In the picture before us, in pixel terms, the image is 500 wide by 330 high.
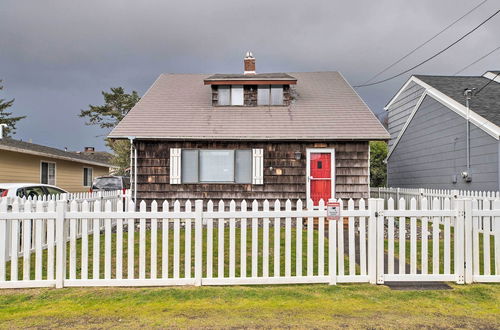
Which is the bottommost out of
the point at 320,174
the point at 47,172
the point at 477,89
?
the point at 320,174

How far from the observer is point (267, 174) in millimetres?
10750

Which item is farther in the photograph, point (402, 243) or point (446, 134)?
point (446, 134)

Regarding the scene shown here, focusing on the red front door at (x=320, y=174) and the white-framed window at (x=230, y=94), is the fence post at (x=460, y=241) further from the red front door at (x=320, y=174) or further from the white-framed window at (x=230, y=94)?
the white-framed window at (x=230, y=94)

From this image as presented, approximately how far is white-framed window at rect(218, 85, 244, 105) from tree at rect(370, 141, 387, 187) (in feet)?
35.4

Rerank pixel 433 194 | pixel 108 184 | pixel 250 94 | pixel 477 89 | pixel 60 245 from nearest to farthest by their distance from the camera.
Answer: pixel 60 245 < pixel 433 194 < pixel 477 89 < pixel 250 94 < pixel 108 184

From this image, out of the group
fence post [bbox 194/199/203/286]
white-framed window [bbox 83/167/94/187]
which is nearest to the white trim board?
fence post [bbox 194/199/203/286]

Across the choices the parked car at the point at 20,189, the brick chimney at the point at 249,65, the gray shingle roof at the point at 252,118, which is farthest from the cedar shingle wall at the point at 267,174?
the brick chimney at the point at 249,65

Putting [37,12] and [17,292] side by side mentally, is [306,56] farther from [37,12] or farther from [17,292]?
[17,292]

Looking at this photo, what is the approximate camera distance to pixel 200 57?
2591cm

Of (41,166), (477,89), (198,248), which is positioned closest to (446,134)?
(477,89)

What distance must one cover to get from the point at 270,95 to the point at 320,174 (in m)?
3.72

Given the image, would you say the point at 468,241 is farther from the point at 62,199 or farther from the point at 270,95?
the point at 270,95

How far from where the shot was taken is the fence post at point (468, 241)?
4.54 meters

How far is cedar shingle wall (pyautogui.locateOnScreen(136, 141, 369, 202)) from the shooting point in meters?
10.6
